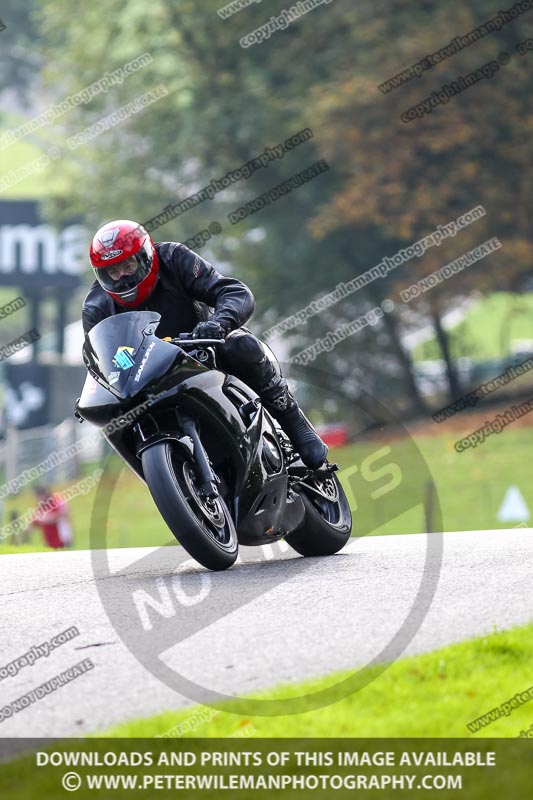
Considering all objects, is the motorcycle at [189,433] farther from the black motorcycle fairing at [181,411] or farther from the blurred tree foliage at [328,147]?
the blurred tree foliage at [328,147]

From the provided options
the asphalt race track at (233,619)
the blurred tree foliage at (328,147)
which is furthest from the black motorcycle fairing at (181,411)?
the blurred tree foliage at (328,147)

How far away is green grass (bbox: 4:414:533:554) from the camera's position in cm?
2314

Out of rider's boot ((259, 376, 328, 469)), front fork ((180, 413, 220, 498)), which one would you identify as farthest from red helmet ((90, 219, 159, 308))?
rider's boot ((259, 376, 328, 469))

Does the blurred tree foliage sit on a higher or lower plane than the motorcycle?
higher

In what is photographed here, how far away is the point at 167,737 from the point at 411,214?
26306 mm

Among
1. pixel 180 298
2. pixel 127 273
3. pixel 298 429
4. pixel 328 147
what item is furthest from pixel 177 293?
pixel 328 147

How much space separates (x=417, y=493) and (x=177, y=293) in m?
18.3

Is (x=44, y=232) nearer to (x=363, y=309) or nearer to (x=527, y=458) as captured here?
(x=363, y=309)

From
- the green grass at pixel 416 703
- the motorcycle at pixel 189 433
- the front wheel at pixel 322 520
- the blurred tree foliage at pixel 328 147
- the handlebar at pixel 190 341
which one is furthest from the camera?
the blurred tree foliage at pixel 328 147

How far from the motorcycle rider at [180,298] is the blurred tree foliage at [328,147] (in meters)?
22.6

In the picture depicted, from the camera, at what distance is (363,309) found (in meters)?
33.8

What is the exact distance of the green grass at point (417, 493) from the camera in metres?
23.1

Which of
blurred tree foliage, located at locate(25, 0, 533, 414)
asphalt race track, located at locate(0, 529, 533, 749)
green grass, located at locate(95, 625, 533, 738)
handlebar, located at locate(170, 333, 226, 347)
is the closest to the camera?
green grass, located at locate(95, 625, 533, 738)

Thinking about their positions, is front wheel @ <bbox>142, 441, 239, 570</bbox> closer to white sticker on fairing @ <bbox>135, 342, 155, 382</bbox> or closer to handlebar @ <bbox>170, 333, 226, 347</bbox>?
white sticker on fairing @ <bbox>135, 342, 155, 382</bbox>
